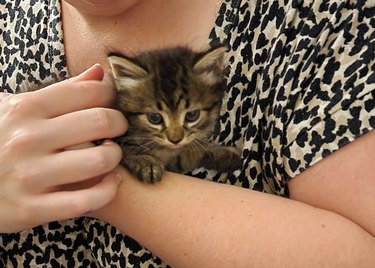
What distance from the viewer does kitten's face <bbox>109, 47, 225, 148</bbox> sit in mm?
1190

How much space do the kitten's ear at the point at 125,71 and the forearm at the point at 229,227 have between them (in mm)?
216

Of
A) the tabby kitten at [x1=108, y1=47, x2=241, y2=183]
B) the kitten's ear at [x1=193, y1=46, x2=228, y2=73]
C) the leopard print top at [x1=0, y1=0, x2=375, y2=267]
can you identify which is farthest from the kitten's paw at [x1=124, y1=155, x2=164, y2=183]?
the kitten's ear at [x1=193, y1=46, x2=228, y2=73]

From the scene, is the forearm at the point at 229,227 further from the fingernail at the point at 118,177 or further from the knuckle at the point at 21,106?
the knuckle at the point at 21,106

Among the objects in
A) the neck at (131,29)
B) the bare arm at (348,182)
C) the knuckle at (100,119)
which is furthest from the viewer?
the neck at (131,29)

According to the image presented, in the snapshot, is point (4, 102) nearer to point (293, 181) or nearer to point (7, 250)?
point (7, 250)

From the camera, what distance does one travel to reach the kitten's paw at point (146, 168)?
1118mm

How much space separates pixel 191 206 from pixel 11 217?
34 cm

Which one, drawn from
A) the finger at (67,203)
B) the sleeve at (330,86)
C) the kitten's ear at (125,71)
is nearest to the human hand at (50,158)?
the finger at (67,203)

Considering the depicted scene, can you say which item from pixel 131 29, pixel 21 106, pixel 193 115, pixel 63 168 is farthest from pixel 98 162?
pixel 131 29

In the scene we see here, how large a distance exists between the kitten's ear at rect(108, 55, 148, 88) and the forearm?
0.22 meters

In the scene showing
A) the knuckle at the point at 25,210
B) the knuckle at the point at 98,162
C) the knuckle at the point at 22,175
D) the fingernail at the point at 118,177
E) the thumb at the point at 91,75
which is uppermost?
the thumb at the point at 91,75

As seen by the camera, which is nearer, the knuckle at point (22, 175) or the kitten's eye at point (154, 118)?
the knuckle at point (22, 175)

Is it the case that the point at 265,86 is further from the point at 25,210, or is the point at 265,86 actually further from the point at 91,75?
the point at 25,210

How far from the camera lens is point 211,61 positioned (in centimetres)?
113
